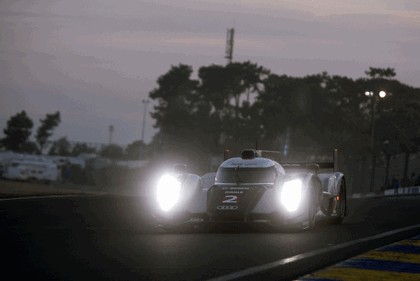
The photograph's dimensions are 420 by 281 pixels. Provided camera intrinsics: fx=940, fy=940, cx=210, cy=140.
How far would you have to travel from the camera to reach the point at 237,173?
52.0 feet

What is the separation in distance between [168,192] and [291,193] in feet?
6.79

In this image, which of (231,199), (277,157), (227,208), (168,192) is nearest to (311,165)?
(277,157)

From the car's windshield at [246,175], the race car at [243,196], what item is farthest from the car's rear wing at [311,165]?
the car's windshield at [246,175]

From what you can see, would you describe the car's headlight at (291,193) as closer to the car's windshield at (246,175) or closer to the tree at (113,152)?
the car's windshield at (246,175)

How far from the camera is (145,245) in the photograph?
37.2ft

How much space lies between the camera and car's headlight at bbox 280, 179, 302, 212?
15.4 meters

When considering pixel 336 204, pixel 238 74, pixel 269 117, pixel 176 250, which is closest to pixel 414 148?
pixel 269 117

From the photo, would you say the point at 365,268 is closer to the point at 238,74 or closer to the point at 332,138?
the point at 332,138

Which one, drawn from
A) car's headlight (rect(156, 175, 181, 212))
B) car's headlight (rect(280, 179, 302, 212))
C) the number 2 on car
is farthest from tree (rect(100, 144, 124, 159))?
the number 2 on car

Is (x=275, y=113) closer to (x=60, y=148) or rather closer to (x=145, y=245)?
(x=60, y=148)

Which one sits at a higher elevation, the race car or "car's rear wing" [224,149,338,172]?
"car's rear wing" [224,149,338,172]

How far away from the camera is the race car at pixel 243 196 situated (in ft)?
49.6

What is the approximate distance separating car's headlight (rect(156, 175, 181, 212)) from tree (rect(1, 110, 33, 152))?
158 metres

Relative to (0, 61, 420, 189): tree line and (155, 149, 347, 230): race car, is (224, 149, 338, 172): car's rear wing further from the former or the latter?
(0, 61, 420, 189): tree line
